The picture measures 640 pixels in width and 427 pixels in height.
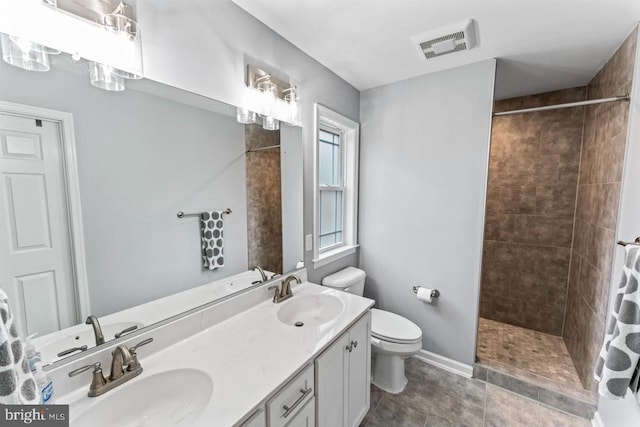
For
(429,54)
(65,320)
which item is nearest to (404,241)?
(429,54)

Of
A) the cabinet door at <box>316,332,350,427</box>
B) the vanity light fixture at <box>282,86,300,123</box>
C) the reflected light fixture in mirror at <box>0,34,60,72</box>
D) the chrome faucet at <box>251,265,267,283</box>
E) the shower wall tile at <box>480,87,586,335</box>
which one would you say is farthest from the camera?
the shower wall tile at <box>480,87,586,335</box>

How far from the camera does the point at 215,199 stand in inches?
51.6

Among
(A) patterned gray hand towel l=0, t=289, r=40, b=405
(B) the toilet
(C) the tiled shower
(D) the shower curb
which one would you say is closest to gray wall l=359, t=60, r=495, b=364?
(D) the shower curb

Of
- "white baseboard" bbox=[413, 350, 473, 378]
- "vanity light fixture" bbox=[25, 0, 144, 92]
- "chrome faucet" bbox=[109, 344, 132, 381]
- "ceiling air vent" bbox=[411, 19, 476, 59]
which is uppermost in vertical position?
"ceiling air vent" bbox=[411, 19, 476, 59]

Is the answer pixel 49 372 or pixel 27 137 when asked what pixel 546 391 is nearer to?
pixel 49 372

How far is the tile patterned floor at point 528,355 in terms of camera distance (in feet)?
6.31

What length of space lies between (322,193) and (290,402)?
163 cm

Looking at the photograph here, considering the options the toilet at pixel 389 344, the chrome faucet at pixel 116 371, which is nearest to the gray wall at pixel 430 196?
the toilet at pixel 389 344

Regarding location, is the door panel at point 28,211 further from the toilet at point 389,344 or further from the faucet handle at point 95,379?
the toilet at point 389,344

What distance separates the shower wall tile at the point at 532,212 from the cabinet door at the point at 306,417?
261cm

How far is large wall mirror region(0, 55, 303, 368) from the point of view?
762 millimetres

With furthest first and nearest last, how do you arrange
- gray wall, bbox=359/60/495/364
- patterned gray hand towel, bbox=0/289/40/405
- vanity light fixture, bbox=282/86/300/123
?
gray wall, bbox=359/60/495/364 → vanity light fixture, bbox=282/86/300/123 → patterned gray hand towel, bbox=0/289/40/405

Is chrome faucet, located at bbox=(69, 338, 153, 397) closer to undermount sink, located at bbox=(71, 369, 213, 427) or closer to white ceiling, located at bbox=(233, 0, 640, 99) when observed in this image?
undermount sink, located at bbox=(71, 369, 213, 427)

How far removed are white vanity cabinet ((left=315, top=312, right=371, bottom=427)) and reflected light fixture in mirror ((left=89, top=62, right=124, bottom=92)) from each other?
135 centimetres
